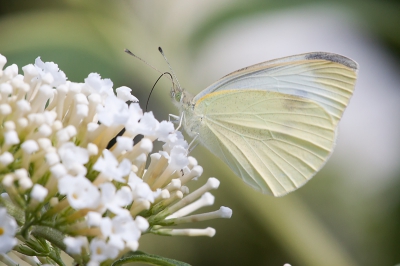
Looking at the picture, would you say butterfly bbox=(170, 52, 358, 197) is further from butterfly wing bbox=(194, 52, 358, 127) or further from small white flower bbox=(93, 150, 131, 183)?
small white flower bbox=(93, 150, 131, 183)

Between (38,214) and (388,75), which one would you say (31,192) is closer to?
(38,214)

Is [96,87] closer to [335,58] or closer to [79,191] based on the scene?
[79,191]

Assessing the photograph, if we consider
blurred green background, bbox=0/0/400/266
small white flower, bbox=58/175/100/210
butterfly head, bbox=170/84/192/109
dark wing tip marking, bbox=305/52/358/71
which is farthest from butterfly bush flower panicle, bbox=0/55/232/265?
blurred green background, bbox=0/0/400/266

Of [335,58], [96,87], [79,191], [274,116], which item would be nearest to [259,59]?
[274,116]

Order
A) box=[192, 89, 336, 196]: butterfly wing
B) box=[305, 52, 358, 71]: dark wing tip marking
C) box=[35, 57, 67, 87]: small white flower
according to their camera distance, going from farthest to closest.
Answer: box=[192, 89, 336, 196]: butterfly wing
box=[305, 52, 358, 71]: dark wing tip marking
box=[35, 57, 67, 87]: small white flower

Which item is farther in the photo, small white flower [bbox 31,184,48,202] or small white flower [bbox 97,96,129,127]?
small white flower [bbox 97,96,129,127]

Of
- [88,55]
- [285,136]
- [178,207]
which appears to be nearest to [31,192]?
[178,207]
